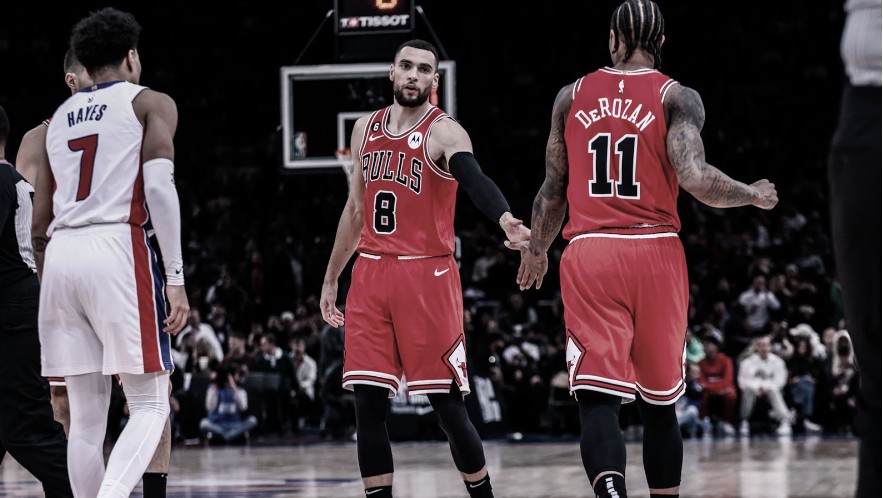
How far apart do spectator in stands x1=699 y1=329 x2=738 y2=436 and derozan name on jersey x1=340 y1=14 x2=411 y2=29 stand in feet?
20.7

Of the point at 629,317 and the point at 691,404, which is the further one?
the point at 691,404

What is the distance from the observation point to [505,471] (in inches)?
439

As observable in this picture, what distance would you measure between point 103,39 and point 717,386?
12678 mm

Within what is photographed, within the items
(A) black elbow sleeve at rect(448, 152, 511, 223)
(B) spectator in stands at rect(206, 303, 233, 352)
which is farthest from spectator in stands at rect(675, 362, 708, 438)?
(A) black elbow sleeve at rect(448, 152, 511, 223)

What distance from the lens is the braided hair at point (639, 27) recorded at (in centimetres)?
519

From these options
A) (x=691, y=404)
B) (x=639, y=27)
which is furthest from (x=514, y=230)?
(x=691, y=404)

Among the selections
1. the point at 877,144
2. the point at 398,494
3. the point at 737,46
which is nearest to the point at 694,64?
the point at 737,46

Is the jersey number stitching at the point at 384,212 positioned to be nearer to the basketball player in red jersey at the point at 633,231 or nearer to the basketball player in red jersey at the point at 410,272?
the basketball player in red jersey at the point at 410,272

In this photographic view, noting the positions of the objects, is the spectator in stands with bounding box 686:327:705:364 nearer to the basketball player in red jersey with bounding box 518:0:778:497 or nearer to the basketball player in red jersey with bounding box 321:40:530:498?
the basketball player in red jersey with bounding box 321:40:530:498

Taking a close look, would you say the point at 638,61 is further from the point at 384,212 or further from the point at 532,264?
the point at 384,212

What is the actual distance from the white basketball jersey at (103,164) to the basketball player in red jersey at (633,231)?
1.76 metres

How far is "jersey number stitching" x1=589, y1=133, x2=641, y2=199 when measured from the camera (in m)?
5.14

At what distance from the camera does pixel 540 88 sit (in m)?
25.2

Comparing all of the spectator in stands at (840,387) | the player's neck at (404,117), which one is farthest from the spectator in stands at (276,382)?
the player's neck at (404,117)
